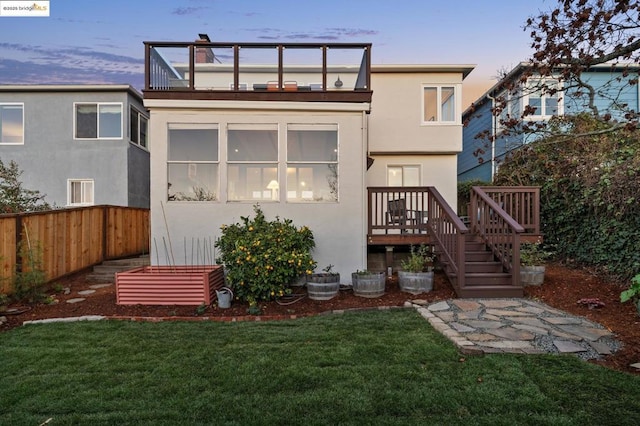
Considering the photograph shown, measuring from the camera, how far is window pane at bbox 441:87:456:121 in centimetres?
1092

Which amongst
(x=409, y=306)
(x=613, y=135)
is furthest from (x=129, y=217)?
(x=613, y=135)

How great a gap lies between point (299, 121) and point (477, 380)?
5.50m

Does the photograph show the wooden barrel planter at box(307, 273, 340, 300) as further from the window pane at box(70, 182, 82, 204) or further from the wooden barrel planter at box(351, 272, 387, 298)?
the window pane at box(70, 182, 82, 204)

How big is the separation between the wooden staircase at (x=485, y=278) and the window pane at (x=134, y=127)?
1139cm

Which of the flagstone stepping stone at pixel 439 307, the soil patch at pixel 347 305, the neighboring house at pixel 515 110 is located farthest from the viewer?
the neighboring house at pixel 515 110

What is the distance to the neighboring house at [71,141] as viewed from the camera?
1198 cm

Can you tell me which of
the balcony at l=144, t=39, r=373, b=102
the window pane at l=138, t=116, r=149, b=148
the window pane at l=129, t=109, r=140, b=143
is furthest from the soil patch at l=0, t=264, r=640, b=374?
the window pane at l=138, t=116, r=149, b=148

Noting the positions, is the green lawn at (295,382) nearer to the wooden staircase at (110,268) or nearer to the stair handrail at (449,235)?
the stair handrail at (449,235)

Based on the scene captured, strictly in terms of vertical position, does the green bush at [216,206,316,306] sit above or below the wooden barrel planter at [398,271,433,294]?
above

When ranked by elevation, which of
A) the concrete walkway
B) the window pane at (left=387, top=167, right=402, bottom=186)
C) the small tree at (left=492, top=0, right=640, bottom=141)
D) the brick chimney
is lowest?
the concrete walkway

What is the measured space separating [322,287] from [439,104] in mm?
7787

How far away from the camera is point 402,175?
37.2ft

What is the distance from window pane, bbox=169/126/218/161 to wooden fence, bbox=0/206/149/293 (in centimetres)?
284

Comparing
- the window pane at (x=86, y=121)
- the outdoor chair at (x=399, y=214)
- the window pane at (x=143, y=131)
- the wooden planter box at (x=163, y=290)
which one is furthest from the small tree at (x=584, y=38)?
the window pane at (x=86, y=121)
